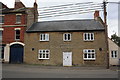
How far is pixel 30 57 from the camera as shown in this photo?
79.6ft

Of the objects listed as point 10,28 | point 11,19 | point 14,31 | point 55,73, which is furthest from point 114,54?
point 11,19

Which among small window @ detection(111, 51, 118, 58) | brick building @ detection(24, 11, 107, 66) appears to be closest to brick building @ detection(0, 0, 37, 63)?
brick building @ detection(24, 11, 107, 66)

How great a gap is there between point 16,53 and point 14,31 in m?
3.88

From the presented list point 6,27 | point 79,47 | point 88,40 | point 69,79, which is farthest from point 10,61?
point 69,79

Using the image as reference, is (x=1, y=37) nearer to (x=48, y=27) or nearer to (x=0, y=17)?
(x=0, y=17)

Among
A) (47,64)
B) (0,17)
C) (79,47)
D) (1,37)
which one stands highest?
(0,17)

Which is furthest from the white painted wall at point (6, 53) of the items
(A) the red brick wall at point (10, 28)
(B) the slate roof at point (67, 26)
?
(B) the slate roof at point (67, 26)

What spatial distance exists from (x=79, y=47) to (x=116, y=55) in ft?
24.4

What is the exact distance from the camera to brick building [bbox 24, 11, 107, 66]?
23.0 metres

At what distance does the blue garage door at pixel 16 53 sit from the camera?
2472 cm

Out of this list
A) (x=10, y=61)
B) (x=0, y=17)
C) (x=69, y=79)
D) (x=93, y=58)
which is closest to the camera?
(x=69, y=79)

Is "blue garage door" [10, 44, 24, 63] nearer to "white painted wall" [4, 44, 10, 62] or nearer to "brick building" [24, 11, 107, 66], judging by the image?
"white painted wall" [4, 44, 10, 62]

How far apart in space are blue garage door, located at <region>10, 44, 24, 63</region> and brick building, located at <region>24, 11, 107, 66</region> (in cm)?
95

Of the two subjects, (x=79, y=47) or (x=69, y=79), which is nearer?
(x=69, y=79)
